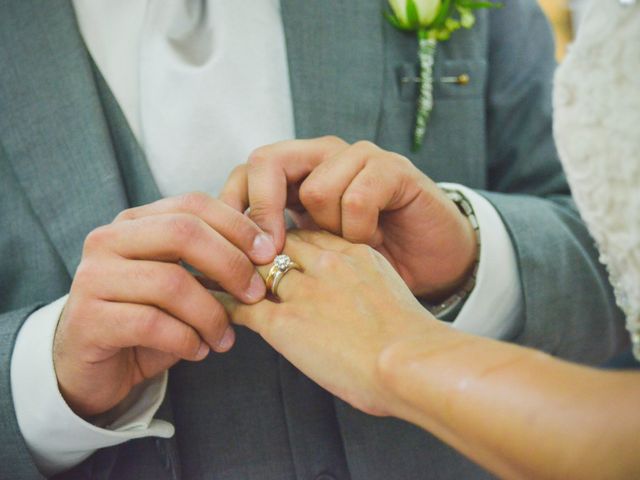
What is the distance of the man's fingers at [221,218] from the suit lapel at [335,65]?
0.78 feet

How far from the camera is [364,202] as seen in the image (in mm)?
599

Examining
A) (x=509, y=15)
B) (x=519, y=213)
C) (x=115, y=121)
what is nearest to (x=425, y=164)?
(x=519, y=213)

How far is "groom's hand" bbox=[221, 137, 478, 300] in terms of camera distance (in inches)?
23.9

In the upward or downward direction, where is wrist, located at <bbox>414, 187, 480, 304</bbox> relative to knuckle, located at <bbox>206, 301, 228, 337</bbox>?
downward

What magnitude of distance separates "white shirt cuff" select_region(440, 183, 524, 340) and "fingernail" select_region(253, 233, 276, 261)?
0.98ft

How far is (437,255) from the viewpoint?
0.71m

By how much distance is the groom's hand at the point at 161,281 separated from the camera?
0.54 metres

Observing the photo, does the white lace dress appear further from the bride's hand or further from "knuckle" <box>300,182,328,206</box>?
"knuckle" <box>300,182,328,206</box>

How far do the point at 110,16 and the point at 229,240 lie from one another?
1.40ft

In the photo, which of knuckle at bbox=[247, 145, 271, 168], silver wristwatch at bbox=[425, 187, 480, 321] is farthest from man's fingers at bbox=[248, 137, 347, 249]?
silver wristwatch at bbox=[425, 187, 480, 321]

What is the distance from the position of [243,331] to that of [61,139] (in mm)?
348

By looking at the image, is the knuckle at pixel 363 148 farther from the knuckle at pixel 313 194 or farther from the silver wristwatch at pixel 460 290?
the silver wristwatch at pixel 460 290

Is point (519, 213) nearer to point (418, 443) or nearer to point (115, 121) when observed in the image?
point (418, 443)

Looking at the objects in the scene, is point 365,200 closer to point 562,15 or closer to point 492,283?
point 492,283
